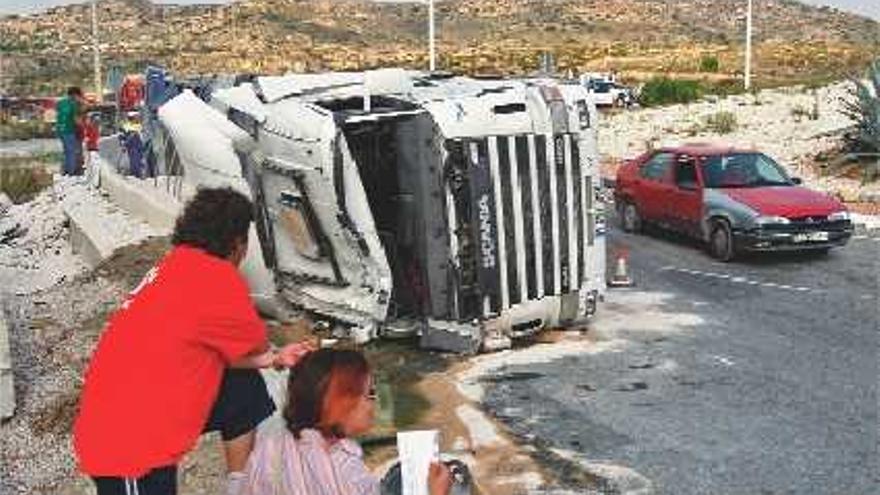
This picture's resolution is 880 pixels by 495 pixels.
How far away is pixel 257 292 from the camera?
1160 cm

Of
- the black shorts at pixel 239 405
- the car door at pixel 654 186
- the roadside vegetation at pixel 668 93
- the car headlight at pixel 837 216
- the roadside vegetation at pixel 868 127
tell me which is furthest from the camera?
the roadside vegetation at pixel 668 93

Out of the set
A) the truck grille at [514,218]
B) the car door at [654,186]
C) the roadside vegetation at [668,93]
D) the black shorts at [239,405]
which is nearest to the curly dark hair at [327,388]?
the black shorts at [239,405]

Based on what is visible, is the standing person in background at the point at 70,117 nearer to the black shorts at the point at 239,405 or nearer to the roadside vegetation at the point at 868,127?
the roadside vegetation at the point at 868,127

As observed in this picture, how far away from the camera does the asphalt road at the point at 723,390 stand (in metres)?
7.68

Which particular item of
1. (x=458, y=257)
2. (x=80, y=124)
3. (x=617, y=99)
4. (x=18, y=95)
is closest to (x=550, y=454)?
(x=458, y=257)

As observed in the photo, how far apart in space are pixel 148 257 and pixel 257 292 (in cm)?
451

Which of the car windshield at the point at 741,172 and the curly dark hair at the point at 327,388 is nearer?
the curly dark hair at the point at 327,388

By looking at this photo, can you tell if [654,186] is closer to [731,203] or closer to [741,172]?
[741,172]

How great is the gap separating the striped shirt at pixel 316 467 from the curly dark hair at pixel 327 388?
54mm

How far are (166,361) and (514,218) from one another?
6678mm

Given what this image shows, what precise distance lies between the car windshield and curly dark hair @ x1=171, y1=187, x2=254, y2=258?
12.7 meters

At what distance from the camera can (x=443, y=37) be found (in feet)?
439

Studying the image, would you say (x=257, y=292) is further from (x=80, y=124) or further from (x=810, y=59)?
(x=810, y=59)

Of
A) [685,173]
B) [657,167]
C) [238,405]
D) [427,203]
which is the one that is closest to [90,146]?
[657,167]
